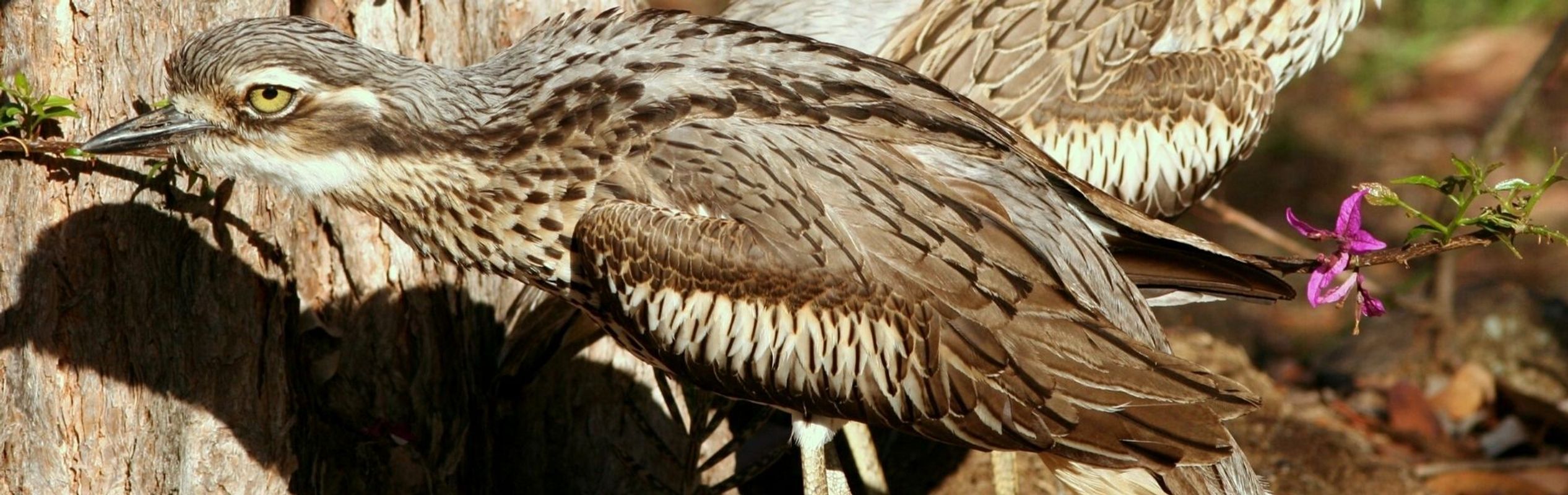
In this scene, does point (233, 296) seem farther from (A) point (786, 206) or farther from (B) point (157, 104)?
(A) point (786, 206)

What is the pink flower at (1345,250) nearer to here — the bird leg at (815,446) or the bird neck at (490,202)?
the bird leg at (815,446)

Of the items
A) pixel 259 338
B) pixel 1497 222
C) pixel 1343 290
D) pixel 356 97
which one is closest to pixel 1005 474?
pixel 1343 290

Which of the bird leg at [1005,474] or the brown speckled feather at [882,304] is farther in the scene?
the bird leg at [1005,474]

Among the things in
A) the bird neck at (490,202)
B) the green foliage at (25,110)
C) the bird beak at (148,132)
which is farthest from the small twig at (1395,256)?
the green foliage at (25,110)

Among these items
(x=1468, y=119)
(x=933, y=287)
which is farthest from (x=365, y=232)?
(x=1468, y=119)

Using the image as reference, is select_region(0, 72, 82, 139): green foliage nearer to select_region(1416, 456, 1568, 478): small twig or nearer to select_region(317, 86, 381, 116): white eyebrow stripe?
select_region(317, 86, 381, 116): white eyebrow stripe

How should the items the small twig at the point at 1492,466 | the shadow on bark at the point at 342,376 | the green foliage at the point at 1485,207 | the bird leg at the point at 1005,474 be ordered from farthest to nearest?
the small twig at the point at 1492,466 < the bird leg at the point at 1005,474 < the shadow on bark at the point at 342,376 < the green foliage at the point at 1485,207
